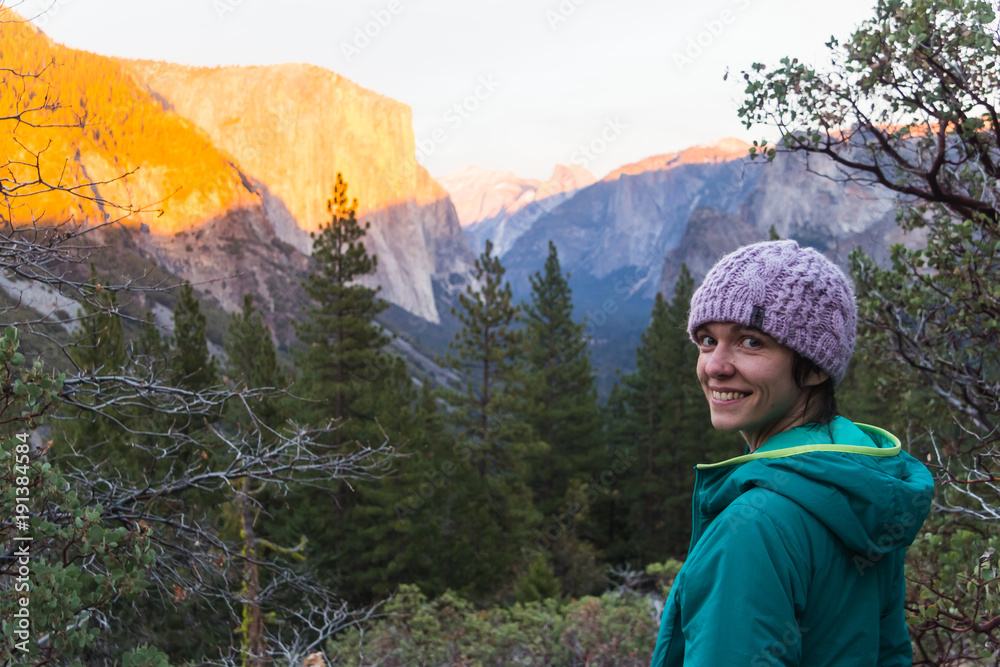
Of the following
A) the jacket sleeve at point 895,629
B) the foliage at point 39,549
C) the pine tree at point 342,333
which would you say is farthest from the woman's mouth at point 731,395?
the pine tree at point 342,333

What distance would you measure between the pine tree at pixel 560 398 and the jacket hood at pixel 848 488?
25.5 m

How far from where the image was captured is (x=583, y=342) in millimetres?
29469

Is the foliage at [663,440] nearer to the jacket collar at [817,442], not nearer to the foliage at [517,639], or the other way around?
the foliage at [517,639]

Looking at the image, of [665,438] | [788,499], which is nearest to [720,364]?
[788,499]

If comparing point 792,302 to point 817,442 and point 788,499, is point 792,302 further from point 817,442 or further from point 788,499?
point 788,499

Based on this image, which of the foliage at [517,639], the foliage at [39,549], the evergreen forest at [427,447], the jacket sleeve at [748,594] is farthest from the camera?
the foliage at [517,639]

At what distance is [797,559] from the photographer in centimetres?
120

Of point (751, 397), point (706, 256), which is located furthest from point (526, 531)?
point (706, 256)

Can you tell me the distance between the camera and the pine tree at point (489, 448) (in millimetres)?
19203

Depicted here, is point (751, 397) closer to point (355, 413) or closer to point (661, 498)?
point (355, 413)

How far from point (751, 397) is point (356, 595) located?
58.7 ft

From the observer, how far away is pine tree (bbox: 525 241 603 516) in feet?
89.8

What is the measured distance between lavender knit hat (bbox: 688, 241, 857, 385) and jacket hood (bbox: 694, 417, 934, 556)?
0.23m

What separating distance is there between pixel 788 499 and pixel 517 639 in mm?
9171
